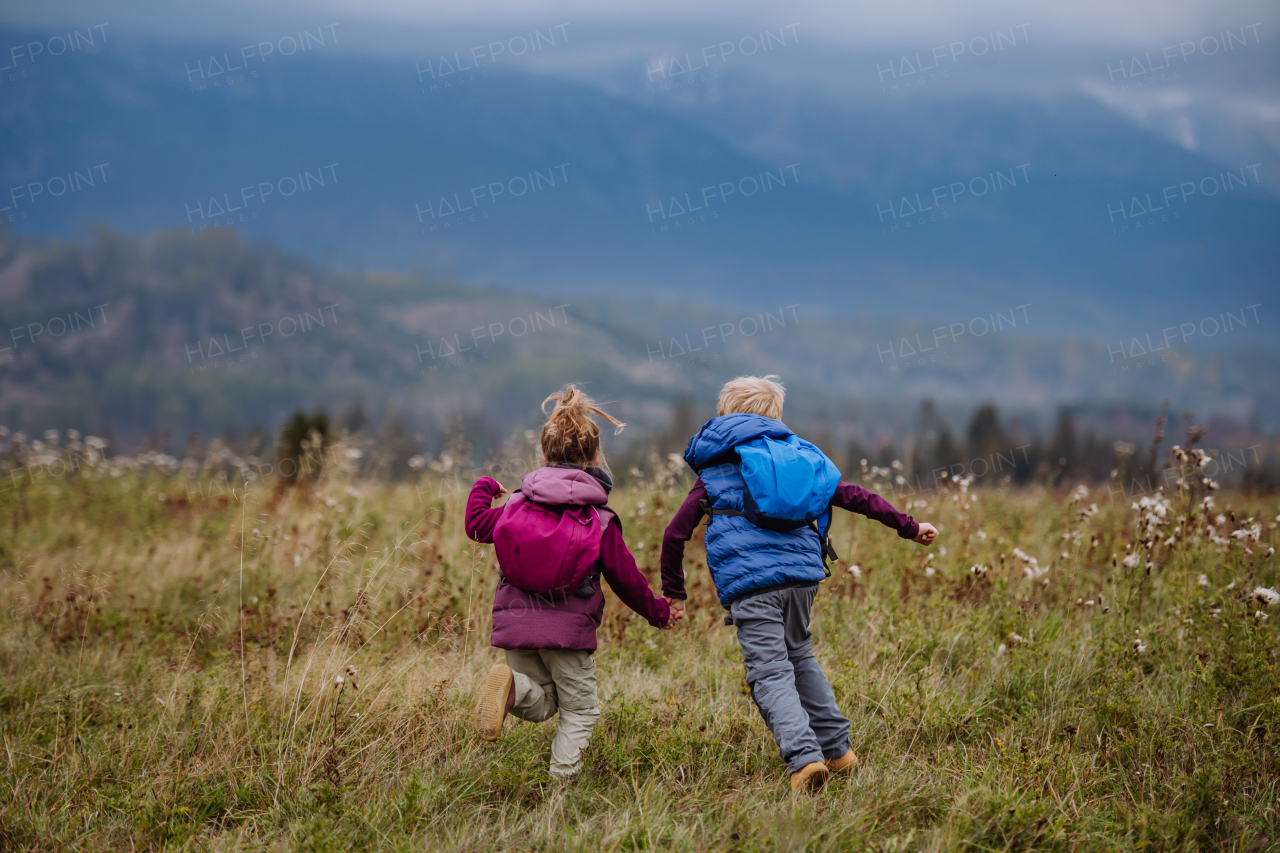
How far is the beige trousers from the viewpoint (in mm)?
3900

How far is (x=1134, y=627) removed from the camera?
5621mm

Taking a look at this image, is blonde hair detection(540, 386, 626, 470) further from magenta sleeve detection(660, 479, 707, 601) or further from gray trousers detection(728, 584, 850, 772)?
gray trousers detection(728, 584, 850, 772)

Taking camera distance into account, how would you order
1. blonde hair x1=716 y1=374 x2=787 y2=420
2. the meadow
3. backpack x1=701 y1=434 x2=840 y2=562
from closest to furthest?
the meadow → backpack x1=701 y1=434 x2=840 y2=562 → blonde hair x1=716 y1=374 x2=787 y2=420

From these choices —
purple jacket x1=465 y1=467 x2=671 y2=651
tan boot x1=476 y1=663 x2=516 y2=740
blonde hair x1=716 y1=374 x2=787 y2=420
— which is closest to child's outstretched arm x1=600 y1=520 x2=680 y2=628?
purple jacket x1=465 y1=467 x2=671 y2=651

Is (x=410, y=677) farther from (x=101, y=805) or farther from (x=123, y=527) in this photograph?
(x=123, y=527)

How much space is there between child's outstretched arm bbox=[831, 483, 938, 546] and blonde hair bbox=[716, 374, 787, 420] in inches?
20.9

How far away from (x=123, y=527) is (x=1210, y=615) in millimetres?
10156

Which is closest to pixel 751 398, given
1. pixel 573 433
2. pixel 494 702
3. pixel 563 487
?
pixel 573 433

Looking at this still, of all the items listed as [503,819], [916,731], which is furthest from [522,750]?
[916,731]

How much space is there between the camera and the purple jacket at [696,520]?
398 centimetres

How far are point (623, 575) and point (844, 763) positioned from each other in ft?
4.65

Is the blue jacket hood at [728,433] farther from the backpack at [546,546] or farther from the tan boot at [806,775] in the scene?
the tan boot at [806,775]

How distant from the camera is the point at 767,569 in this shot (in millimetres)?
3889

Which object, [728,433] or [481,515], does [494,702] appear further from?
[728,433]
